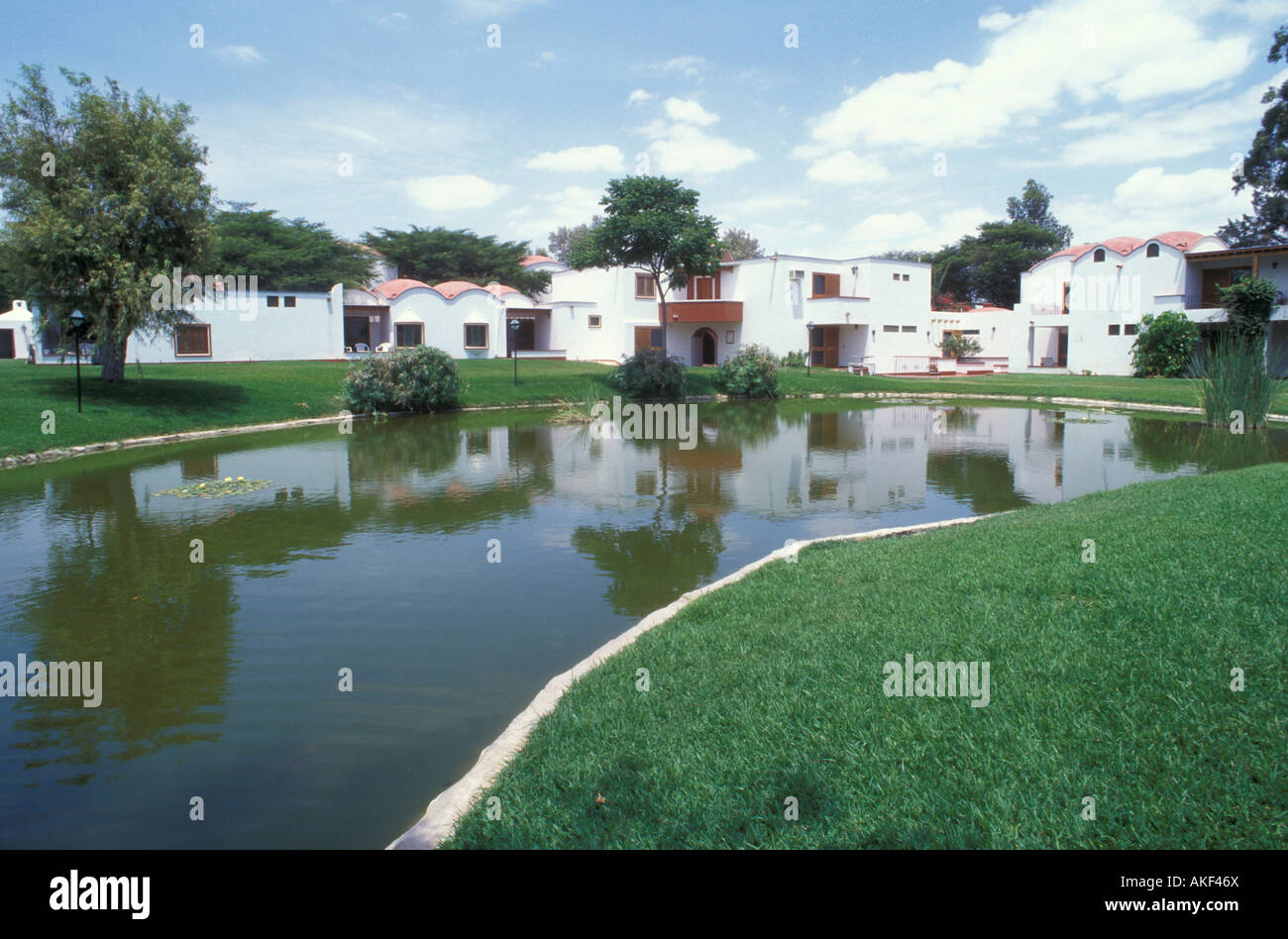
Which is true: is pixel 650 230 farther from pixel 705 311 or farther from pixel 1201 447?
pixel 1201 447

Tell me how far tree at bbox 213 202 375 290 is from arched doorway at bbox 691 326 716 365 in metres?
19.9

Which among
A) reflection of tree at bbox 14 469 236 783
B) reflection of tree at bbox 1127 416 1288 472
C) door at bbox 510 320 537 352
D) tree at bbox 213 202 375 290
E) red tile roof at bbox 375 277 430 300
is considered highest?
tree at bbox 213 202 375 290

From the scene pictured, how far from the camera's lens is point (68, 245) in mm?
21312

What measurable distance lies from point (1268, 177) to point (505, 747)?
2431 inches

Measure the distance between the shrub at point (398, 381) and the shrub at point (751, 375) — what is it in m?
12.7

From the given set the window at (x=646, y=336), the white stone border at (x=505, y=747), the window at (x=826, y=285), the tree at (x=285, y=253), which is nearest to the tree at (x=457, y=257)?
the tree at (x=285, y=253)

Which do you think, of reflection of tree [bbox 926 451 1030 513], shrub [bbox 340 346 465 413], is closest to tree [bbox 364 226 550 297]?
shrub [bbox 340 346 465 413]

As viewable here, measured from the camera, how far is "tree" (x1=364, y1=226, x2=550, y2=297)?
57.5m

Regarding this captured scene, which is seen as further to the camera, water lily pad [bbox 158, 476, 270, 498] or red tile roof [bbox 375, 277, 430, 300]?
red tile roof [bbox 375, 277, 430, 300]

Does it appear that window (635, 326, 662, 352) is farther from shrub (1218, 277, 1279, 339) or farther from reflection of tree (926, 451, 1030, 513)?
reflection of tree (926, 451, 1030, 513)

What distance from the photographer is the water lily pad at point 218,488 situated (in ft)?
45.7

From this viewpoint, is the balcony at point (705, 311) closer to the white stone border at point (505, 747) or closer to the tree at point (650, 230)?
the tree at point (650, 230)

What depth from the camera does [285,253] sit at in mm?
46875

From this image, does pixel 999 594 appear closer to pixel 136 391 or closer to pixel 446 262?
pixel 136 391
